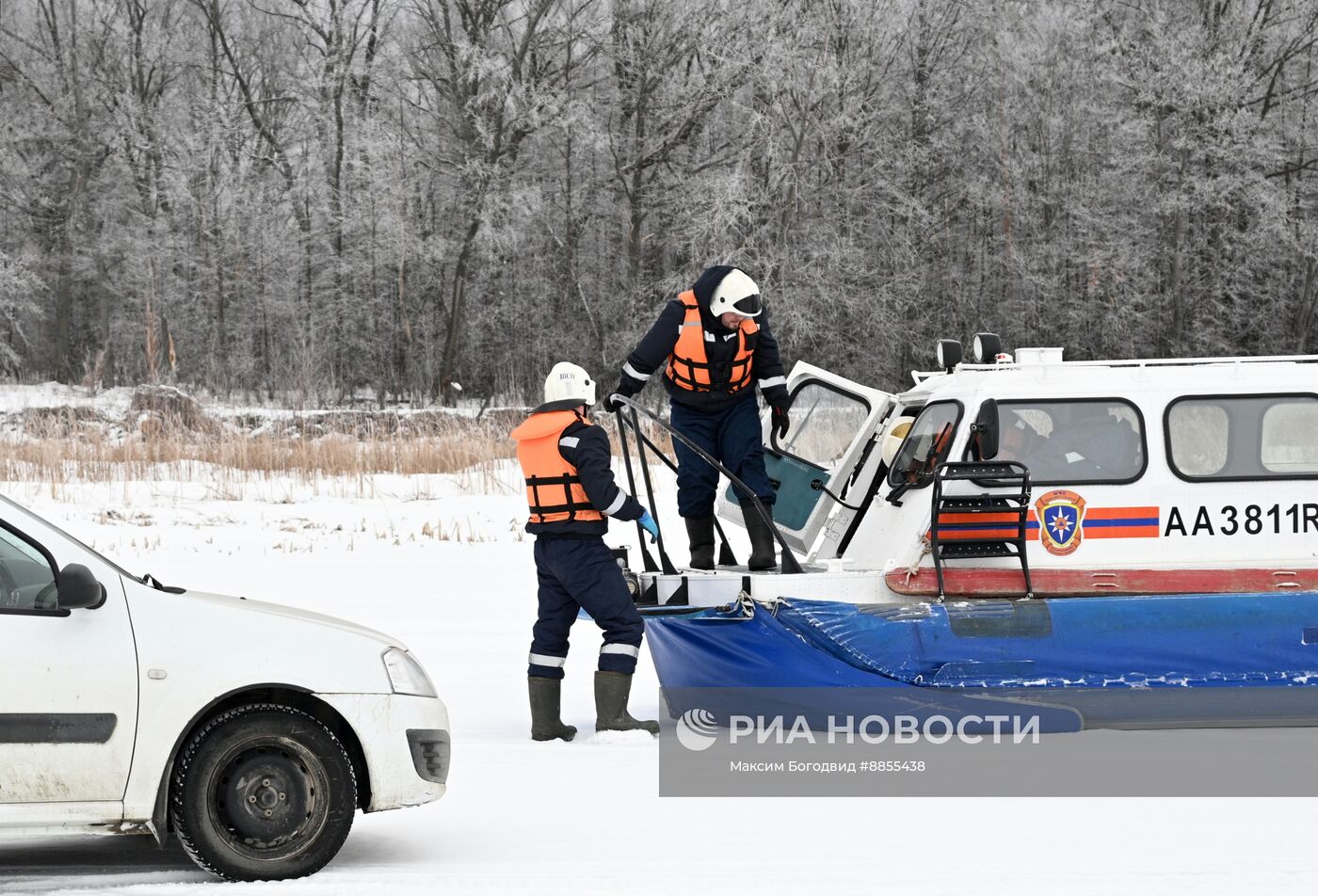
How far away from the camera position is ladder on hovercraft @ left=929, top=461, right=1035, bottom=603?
687 centimetres

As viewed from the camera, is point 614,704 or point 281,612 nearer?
point 281,612

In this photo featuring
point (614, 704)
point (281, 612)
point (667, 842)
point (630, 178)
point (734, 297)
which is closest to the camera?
point (281, 612)

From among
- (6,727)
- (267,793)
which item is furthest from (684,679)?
(6,727)

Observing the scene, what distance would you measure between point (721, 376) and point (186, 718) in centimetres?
388

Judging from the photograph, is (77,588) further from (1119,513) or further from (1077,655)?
(1119,513)

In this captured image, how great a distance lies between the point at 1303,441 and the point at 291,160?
3525cm

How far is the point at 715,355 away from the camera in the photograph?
302 inches

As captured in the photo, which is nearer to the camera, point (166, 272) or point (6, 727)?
point (6, 727)

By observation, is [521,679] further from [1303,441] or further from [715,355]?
[1303,441]

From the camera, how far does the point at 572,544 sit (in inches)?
264

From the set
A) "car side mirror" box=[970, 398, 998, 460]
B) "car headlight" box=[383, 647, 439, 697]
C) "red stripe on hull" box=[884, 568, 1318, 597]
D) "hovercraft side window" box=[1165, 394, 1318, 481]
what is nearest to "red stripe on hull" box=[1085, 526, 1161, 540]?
"red stripe on hull" box=[884, 568, 1318, 597]

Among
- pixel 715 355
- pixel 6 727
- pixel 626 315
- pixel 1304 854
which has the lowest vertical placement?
pixel 1304 854

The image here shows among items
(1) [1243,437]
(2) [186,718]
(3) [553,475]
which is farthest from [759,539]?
(2) [186,718]

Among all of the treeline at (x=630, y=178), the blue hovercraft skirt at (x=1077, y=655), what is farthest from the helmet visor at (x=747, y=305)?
the treeline at (x=630, y=178)
